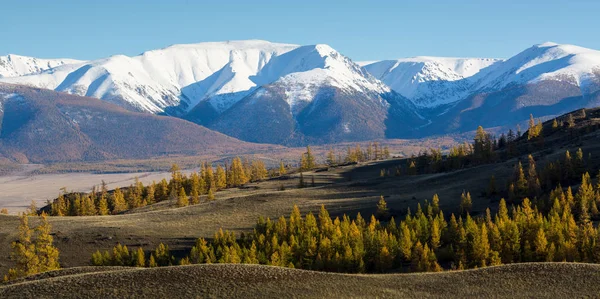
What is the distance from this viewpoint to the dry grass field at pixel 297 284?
4791cm

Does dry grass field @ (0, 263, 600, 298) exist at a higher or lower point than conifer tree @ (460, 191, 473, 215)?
higher

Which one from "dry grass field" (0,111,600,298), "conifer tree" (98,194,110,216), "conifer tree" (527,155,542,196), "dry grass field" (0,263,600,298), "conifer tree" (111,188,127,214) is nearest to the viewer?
"dry grass field" (0,263,600,298)

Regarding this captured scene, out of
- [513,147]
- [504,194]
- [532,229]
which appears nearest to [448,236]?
[532,229]

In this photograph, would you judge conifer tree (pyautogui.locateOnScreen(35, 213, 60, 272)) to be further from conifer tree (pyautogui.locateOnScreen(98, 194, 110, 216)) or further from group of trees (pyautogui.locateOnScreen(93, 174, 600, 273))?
conifer tree (pyautogui.locateOnScreen(98, 194, 110, 216))

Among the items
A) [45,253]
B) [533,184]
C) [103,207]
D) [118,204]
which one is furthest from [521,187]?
[118,204]

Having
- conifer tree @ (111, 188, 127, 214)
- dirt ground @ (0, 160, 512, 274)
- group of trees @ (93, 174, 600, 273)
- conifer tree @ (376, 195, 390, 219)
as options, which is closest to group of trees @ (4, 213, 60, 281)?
dirt ground @ (0, 160, 512, 274)

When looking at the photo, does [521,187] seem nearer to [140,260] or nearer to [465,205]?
[465,205]

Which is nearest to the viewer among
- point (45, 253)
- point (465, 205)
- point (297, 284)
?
point (297, 284)

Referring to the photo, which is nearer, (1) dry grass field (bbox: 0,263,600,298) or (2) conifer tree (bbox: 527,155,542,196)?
(1) dry grass field (bbox: 0,263,600,298)

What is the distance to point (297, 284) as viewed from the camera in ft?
165

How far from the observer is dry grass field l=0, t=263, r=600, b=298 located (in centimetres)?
4791

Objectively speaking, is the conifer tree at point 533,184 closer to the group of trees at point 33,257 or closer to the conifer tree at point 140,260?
the conifer tree at point 140,260

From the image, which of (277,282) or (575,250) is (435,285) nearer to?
(277,282)

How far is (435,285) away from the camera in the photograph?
2052 inches
